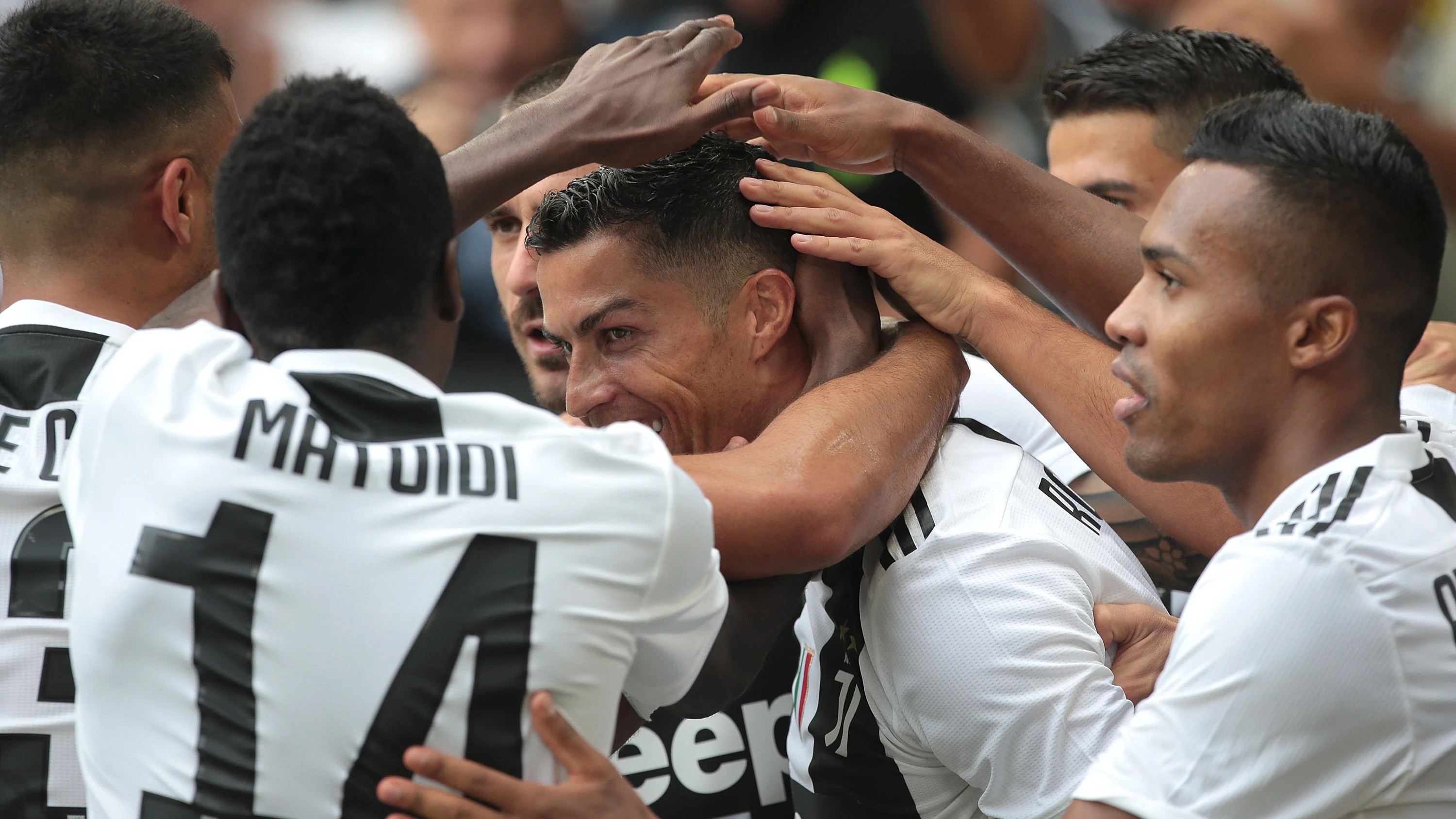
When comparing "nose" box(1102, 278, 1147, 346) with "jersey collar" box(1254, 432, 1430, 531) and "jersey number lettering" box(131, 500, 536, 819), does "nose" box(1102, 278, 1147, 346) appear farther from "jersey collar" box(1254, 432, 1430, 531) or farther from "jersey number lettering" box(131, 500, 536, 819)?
"jersey number lettering" box(131, 500, 536, 819)

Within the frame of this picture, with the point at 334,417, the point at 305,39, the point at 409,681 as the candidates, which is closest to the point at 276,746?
the point at 409,681

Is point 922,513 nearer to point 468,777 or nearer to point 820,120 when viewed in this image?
point 820,120

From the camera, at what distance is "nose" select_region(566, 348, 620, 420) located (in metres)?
2.78

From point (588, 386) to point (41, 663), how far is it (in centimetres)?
113

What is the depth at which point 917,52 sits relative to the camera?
569 centimetres

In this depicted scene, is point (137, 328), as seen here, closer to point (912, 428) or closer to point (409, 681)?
point (409, 681)

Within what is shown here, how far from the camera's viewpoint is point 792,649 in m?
3.21

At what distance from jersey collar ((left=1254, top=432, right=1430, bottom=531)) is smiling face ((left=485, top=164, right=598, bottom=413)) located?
6.01ft

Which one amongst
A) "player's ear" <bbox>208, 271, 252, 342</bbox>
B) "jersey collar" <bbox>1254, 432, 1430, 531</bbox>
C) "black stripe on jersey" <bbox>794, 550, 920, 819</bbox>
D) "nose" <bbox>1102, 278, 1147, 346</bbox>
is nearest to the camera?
"player's ear" <bbox>208, 271, 252, 342</bbox>

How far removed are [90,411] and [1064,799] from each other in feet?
5.25

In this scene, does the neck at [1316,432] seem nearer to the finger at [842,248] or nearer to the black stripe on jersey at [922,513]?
the black stripe on jersey at [922,513]

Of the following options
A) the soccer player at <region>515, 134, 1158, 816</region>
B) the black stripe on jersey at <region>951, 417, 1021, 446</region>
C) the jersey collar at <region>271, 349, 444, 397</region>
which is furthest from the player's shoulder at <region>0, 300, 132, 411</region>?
the black stripe on jersey at <region>951, 417, 1021, 446</region>

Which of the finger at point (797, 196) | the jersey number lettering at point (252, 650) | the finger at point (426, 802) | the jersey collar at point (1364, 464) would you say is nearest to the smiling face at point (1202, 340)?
the jersey collar at point (1364, 464)

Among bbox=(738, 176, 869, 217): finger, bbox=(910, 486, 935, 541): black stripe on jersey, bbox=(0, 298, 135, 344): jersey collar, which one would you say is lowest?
bbox=(910, 486, 935, 541): black stripe on jersey
